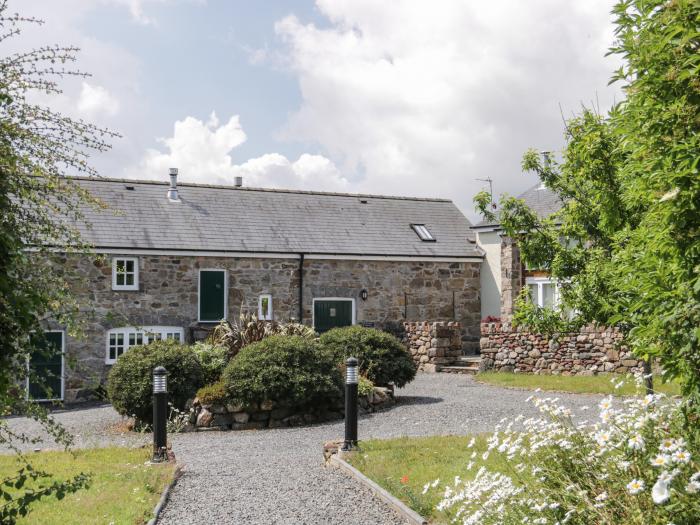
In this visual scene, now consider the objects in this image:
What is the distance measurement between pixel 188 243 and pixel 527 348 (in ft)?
34.2

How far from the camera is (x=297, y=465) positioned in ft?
33.7

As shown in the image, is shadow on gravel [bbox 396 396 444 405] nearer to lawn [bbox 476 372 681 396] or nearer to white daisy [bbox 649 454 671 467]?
lawn [bbox 476 372 681 396]

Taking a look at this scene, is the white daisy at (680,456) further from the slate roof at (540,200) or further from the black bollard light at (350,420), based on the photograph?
the slate roof at (540,200)

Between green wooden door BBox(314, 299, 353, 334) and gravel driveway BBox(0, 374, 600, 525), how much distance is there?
575cm

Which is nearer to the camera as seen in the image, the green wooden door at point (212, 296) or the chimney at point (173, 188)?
the green wooden door at point (212, 296)

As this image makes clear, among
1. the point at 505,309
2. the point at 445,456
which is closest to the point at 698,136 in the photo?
the point at 445,456

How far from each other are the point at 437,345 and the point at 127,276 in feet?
31.1

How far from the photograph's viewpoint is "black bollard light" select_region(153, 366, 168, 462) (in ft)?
33.7

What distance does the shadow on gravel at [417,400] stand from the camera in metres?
16.0

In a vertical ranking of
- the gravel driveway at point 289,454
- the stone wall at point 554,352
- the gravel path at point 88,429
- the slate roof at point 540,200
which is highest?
the slate roof at point 540,200

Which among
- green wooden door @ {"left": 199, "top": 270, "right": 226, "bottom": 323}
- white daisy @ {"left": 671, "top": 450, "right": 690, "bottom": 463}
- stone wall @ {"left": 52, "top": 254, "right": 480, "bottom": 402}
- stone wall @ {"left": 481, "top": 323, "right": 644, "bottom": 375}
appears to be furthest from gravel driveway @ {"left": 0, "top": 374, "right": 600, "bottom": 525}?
green wooden door @ {"left": 199, "top": 270, "right": 226, "bottom": 323}

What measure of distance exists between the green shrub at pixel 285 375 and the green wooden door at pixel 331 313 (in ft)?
30.5

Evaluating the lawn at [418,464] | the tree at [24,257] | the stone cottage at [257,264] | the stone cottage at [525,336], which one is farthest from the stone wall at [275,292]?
the tree at [24,257]

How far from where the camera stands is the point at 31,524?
700 centimetres
